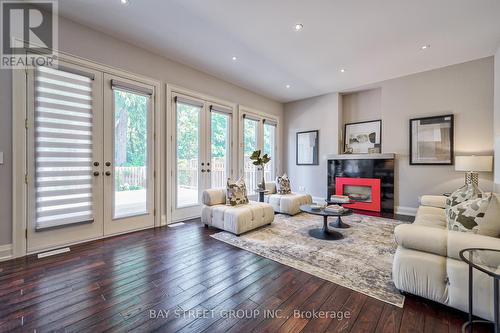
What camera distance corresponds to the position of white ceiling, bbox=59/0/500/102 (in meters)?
2.66

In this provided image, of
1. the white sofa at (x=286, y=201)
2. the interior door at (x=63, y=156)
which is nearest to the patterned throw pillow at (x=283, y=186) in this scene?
the white sofa at (x=286, y=201)

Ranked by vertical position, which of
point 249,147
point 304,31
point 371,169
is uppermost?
point 304,31

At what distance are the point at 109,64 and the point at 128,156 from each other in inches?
55.9

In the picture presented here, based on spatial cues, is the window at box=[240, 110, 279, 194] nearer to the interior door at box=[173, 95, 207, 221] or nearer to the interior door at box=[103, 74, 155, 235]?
the interior door at box=[173, 95, 207, 221]

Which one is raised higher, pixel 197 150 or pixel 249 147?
pixel 249 147

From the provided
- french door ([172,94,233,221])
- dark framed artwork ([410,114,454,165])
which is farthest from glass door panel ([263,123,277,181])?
dark framed artwork ([410,114,454,165])

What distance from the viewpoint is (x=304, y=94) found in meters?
6.11

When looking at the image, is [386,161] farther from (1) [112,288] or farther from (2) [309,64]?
(1) [112,288]

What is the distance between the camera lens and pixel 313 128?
629cm

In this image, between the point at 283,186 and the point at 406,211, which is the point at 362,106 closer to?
the point at 406,211

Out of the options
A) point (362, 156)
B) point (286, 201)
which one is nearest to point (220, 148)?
point (286, 201)

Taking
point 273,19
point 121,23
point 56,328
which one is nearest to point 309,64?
point 273,19

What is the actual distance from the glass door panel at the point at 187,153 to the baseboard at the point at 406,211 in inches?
177

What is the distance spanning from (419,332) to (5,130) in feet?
14.4
